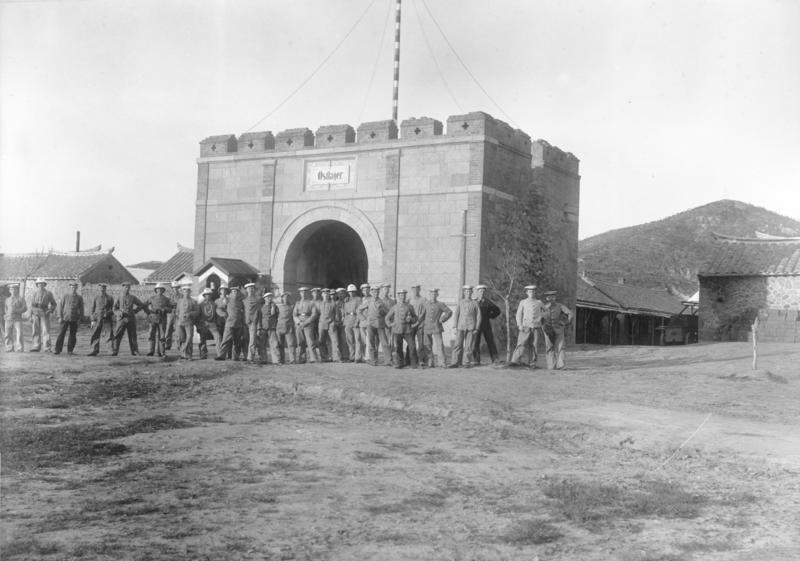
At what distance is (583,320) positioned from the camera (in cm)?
3250

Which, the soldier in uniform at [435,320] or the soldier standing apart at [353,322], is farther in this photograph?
the soldier standing apart at [353,322]

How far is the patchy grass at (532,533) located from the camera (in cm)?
466

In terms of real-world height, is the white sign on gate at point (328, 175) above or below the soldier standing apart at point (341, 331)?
above

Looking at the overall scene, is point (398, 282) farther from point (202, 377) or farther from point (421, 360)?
point (202, 377)

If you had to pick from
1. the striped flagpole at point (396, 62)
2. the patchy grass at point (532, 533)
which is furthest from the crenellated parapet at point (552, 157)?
the patchy grass at point (532, 533)

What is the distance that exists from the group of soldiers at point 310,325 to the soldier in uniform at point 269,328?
0.02 m

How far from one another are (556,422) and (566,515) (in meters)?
3.49

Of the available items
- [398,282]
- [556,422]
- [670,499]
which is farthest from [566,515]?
[398,282]

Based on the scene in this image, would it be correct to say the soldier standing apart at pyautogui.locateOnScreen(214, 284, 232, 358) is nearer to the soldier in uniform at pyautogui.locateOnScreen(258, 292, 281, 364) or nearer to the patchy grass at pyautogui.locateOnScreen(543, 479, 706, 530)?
the soldier in uniform at pyautogui.locateOnScreen(258, 292, 281, 364)

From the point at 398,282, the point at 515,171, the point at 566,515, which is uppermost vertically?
the point at 515,171

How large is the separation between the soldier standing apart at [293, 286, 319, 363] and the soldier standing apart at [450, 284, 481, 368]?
2.93 meters

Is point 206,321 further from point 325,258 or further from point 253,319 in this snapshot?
point 325,258

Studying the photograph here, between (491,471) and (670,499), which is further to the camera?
(491,471)

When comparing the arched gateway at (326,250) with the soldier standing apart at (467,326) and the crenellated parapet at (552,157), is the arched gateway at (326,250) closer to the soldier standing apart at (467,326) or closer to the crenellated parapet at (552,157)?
the crenellated parapet at (552,157)
